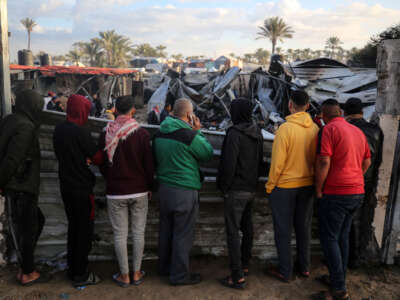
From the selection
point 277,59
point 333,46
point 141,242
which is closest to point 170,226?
point 141,242

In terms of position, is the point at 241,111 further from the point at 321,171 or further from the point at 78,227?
the point at 78,227

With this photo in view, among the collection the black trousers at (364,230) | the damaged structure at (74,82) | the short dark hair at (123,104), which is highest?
the damaged structure at (74,82)

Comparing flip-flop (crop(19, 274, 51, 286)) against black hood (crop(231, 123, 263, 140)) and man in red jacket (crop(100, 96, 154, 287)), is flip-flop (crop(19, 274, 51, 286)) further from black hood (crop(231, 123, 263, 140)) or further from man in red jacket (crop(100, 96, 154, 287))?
black hood (crop(231, 123, 263, 140))

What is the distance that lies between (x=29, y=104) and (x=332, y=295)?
3170 millimetres

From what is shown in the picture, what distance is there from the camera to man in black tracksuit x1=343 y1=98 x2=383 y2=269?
3.19 m

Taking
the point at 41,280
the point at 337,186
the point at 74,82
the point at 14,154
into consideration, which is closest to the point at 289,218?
the point at 337,186

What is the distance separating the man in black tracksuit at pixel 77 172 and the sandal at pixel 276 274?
5.89 feet

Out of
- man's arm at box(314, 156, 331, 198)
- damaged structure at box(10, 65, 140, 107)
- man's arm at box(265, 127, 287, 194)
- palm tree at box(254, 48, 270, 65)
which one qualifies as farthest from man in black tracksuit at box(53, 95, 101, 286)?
palm tree at box(254, 48, 270, 65)

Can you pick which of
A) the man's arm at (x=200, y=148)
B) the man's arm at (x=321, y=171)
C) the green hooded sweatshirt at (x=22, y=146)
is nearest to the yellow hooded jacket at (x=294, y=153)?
the man's arm at (x=321, y=171)

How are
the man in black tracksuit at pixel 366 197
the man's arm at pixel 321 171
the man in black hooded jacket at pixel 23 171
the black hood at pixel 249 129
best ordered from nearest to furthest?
the man's arm at pixel 321 171 < the man in black hooded jacket at pixel 23 171 < the black hood at pixel 249 129 < the man in black tracksuit at pixel 366 197

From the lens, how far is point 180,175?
2.95 metres

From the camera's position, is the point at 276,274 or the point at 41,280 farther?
the point at 276,274

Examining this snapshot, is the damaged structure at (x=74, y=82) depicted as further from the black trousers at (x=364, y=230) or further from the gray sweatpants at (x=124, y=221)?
the black trousers at (x=364, y=230)

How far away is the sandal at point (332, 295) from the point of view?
2.87 m
